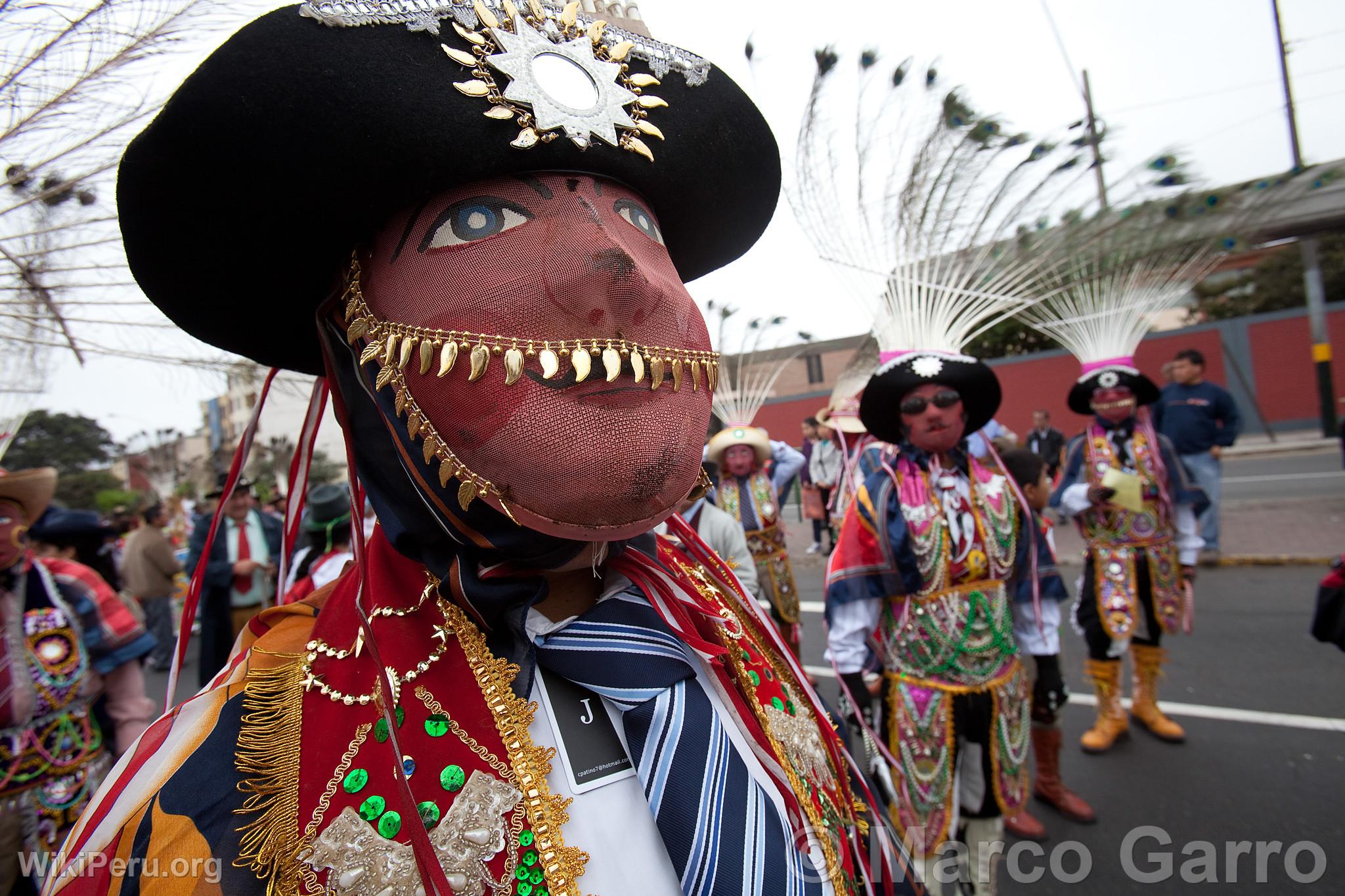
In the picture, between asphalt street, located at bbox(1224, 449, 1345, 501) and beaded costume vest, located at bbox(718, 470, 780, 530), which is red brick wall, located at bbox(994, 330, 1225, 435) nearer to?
asphalt street, located at bbox(1224, 449, 1345, 501)

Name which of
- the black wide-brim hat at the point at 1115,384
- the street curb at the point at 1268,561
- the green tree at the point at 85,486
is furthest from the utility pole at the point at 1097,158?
the green tree at the point at 85,486

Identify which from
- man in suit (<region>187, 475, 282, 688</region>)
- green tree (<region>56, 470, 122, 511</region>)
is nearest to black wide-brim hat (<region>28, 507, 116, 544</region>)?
man in suit (<region>187, 475, 282, 688</region>)

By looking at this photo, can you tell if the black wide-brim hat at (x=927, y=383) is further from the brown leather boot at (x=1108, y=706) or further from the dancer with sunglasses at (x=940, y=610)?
the brown leather boot at (x=1108, y=706)

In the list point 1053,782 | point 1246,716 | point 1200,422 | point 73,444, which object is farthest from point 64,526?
point 73,444

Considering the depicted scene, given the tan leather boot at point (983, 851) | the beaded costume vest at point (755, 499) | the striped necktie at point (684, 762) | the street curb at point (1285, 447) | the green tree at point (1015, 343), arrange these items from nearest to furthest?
the striped necktie at point (684, 762), the tan leather boot at point (983, 851), the beaded costume vest at point (755, 499), the street curb at point (1285, 447), the green tree at point (1015, 343)

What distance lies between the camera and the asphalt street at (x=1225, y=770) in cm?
306

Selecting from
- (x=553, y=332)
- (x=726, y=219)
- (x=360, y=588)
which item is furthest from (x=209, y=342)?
(x=726, y=219)

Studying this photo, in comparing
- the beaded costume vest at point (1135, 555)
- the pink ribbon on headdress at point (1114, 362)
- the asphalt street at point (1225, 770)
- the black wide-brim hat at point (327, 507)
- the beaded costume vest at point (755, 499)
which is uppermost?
the pink ribbon on headdress at point (1114, 362)

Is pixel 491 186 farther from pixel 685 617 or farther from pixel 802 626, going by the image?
pixel 802 626

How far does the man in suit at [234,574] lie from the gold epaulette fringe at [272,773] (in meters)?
5.46

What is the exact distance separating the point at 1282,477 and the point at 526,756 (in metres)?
14.8

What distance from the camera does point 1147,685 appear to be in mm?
4316

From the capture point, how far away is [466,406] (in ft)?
3.05

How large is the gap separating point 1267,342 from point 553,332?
79.2ft
